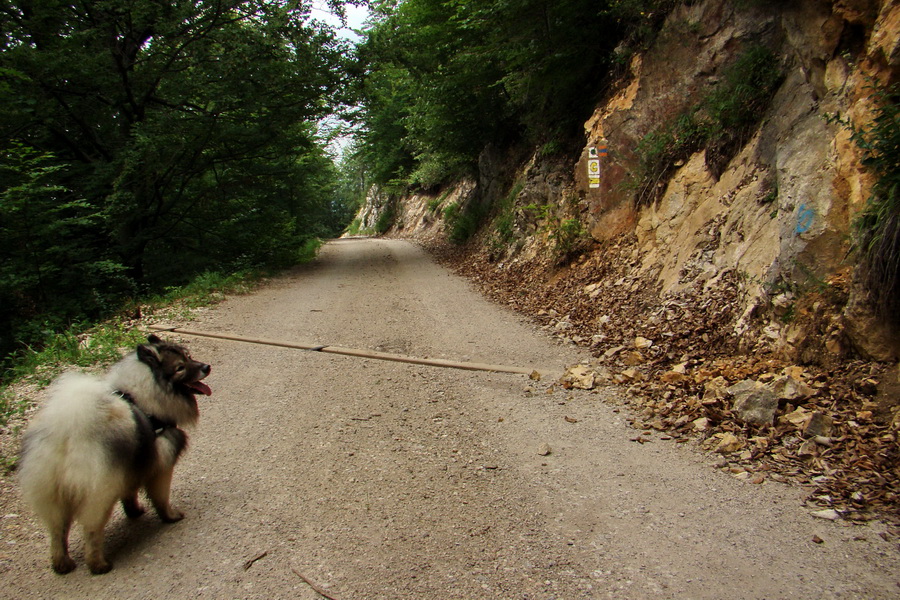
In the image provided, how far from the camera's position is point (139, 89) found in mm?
13195

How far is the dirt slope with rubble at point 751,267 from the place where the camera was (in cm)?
404

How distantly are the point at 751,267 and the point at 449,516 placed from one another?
4690 mm

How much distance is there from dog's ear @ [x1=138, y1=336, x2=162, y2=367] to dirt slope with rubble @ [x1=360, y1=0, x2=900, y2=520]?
400cm

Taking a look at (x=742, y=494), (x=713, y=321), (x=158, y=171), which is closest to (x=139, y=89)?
(x=158, y=171)

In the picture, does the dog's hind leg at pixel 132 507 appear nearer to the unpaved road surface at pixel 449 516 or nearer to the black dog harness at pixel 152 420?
the unpaved road surface at pixel 449 516

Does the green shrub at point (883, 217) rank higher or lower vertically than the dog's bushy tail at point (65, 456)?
higher

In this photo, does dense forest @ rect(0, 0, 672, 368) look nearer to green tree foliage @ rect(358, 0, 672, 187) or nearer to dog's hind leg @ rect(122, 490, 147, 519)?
→ green tree foliage @ rect(358, 0, 672, 187)

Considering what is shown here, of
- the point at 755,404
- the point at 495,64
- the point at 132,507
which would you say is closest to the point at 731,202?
the point at 755,404

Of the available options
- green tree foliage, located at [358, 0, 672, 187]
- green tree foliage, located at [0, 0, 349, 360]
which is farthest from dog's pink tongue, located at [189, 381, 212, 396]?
green tree foliage, located at [358, 0, 672, 187]

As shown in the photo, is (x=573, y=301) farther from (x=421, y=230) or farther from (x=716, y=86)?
(x=421, y=230)

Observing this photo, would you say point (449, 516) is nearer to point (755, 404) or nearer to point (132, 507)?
point (132, 507)

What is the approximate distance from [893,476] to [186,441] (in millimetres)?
4670

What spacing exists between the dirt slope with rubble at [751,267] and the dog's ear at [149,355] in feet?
13.1

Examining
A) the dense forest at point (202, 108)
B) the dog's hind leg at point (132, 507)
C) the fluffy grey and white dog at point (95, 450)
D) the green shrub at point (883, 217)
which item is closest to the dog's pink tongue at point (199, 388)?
the fluffy grey and white dog at point (95, 450)
